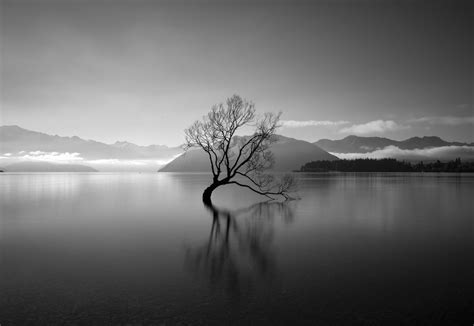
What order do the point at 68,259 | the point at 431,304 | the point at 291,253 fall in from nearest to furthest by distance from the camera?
the point at 431,304 → the point at 68,259 → the point at 291,253

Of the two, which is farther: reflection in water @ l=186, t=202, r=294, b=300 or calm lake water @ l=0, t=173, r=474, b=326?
reflection in water @ l=186, t=202, r=294, b=300

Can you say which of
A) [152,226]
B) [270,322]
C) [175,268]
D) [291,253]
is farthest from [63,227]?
[270,322]

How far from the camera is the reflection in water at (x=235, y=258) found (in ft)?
29.1

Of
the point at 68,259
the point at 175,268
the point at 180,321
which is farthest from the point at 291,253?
the point at 68,259

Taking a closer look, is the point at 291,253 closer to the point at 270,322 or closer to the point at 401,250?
the point at 401,250

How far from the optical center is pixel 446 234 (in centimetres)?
1684

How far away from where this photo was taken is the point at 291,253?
12414mm

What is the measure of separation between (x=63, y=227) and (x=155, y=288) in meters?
13.7

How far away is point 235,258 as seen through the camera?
1149 centimetres

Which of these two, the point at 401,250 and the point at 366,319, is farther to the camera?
the point at 401,250

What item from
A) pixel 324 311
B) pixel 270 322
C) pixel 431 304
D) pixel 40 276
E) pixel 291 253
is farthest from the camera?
pixel 291 253

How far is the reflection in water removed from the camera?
887cm

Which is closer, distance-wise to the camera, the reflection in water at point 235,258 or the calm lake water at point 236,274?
the calm lake water at point 236,274

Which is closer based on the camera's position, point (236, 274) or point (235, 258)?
point (236, 274)
